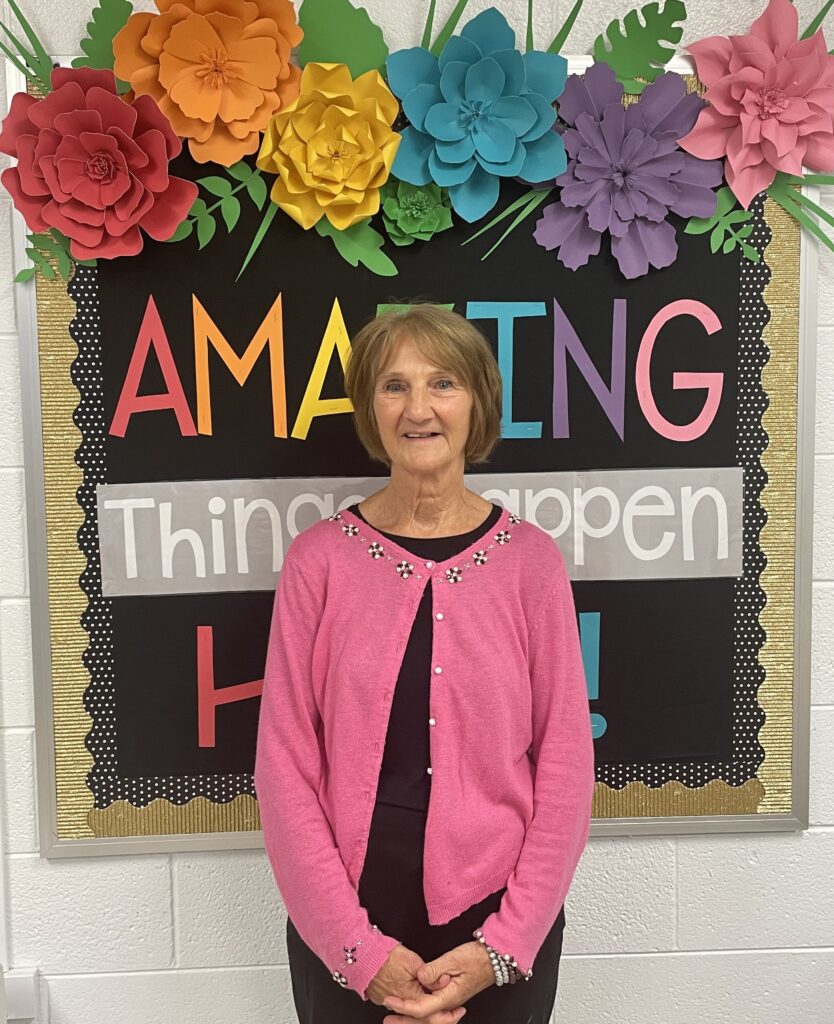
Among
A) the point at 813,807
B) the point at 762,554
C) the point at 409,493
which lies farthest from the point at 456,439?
the point at 813,807

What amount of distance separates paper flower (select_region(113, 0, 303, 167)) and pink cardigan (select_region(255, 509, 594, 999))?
2.22 ft

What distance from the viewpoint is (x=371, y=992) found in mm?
1058

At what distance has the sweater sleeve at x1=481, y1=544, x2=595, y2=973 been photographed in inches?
41.8

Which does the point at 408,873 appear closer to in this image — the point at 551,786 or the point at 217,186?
the point at 551,786

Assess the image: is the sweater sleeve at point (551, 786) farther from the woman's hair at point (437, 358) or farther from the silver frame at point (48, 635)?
the silver frame at point (48, 635)

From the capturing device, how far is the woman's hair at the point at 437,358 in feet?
3.55

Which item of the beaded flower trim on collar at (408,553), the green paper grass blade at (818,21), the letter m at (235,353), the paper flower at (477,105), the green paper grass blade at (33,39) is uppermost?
the green paper grass blade at (818,21)

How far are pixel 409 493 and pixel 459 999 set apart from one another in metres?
0.63

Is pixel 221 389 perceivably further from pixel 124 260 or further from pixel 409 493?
pixel 409 493

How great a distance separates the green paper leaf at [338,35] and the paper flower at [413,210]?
19 cm

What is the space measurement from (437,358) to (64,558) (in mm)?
732

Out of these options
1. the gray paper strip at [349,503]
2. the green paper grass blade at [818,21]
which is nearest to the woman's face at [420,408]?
the gray paper strip at [349,503]

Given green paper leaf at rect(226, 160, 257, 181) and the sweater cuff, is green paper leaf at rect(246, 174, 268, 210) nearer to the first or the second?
green paper leaf at rect(226, 160, 257, 181)

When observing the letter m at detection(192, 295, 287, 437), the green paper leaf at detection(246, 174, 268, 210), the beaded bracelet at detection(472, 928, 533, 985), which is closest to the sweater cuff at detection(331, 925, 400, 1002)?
the beaded bracelet at detection(472, 928, 533, 985)
